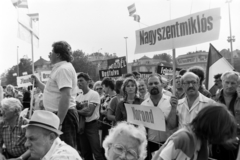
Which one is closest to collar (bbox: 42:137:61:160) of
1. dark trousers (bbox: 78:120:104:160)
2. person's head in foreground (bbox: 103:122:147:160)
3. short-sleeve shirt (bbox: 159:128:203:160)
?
person's head in foreground (bbox: 103:122:147:160)

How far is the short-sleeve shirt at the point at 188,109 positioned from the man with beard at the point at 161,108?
0.09 m

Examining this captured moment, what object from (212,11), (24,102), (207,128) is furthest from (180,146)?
(24,102)

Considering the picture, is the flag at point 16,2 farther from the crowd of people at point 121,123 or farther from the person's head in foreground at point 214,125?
the person's head in foreground at point 214,125

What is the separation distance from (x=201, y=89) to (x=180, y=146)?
290cm

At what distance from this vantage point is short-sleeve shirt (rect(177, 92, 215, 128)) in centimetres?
381

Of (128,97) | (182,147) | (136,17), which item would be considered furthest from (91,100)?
(136,17)

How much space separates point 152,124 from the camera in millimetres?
4078

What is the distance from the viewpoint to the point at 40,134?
246cm

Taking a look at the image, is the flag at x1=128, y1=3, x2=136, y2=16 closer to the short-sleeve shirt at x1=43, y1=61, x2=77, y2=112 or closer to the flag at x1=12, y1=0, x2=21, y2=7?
the flag at x1=12, y1=0, x2=21, y2=7

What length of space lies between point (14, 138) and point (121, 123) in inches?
90.9

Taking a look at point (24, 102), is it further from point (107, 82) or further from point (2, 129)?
point (2, 129)

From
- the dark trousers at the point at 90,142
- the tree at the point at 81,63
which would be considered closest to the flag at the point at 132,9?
the dark trousers at the point at 90,142

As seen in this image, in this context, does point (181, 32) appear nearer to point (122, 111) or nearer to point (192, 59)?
point (122, 111)

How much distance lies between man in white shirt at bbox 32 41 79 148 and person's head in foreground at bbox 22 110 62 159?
3.18ft
